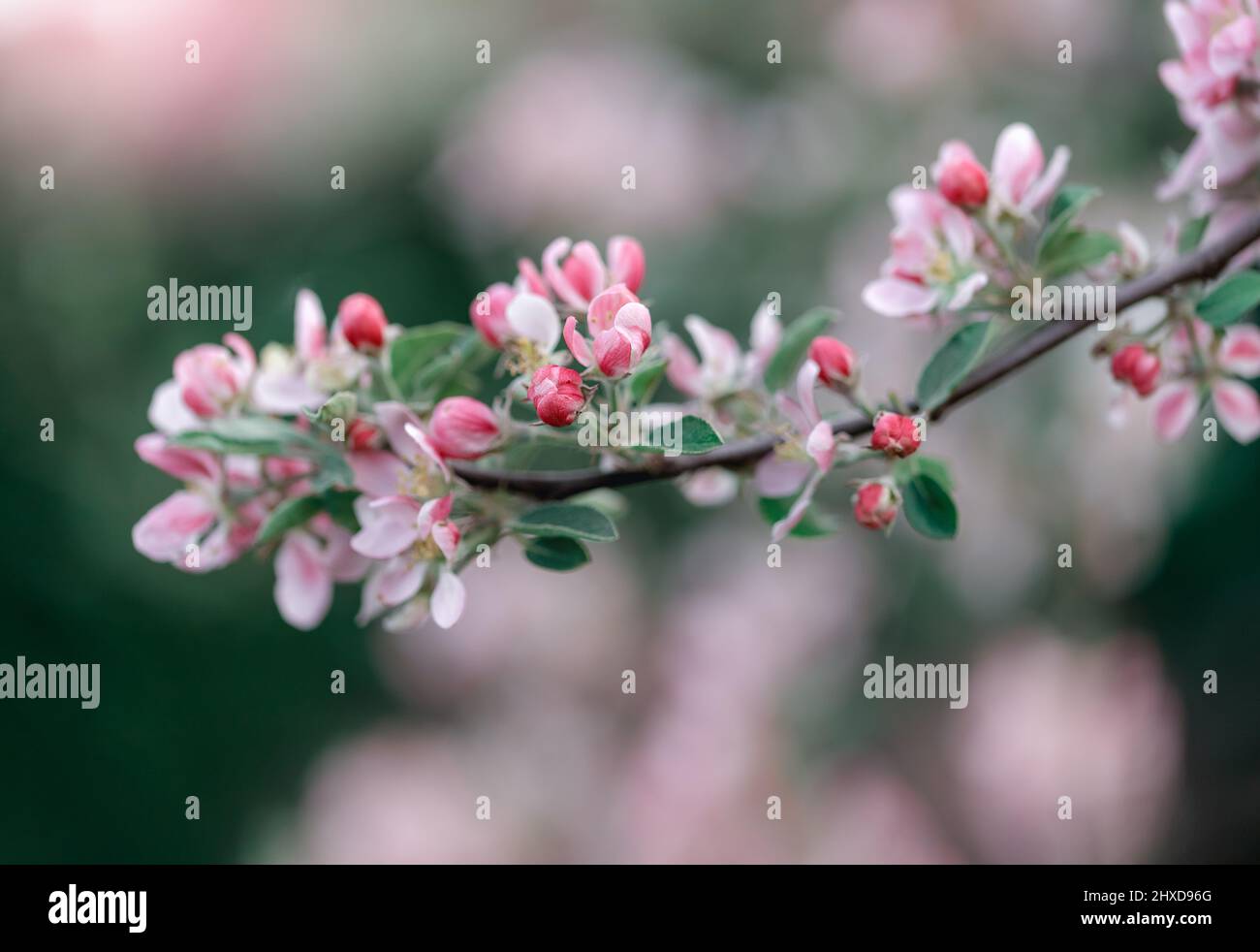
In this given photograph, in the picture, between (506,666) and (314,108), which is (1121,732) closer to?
(506,666)

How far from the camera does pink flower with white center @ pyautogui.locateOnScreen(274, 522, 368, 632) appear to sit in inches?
26.5

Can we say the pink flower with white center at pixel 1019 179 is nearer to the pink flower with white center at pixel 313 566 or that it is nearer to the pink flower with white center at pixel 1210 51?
the pink flower with white center at pixel 1210 51

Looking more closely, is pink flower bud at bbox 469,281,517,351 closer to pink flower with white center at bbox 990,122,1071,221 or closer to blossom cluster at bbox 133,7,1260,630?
blossom cluster at bbox 133,7,1260,630

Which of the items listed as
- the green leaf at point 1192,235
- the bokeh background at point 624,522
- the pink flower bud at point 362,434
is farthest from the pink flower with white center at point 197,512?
the bokeh background at point 624,522

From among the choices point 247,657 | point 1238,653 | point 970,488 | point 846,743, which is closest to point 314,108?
point 247,657

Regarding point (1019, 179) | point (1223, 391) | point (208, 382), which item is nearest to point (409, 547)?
point (208, 382)

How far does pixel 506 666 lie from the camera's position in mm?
2189

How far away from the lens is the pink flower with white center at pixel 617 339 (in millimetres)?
537

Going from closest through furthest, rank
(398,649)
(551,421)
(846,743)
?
(551,421) < (846,743) < (398,649)

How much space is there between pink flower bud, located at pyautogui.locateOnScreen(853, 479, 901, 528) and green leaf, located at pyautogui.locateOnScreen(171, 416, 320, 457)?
284 millimetres

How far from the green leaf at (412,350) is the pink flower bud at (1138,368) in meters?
0.37

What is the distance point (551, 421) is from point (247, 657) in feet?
5.42

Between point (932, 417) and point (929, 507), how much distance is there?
0.05 metres

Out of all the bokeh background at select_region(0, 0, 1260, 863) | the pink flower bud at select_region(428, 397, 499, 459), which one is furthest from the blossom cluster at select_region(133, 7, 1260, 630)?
the bokeh background at select_region(0, 0, 1260, 863)
